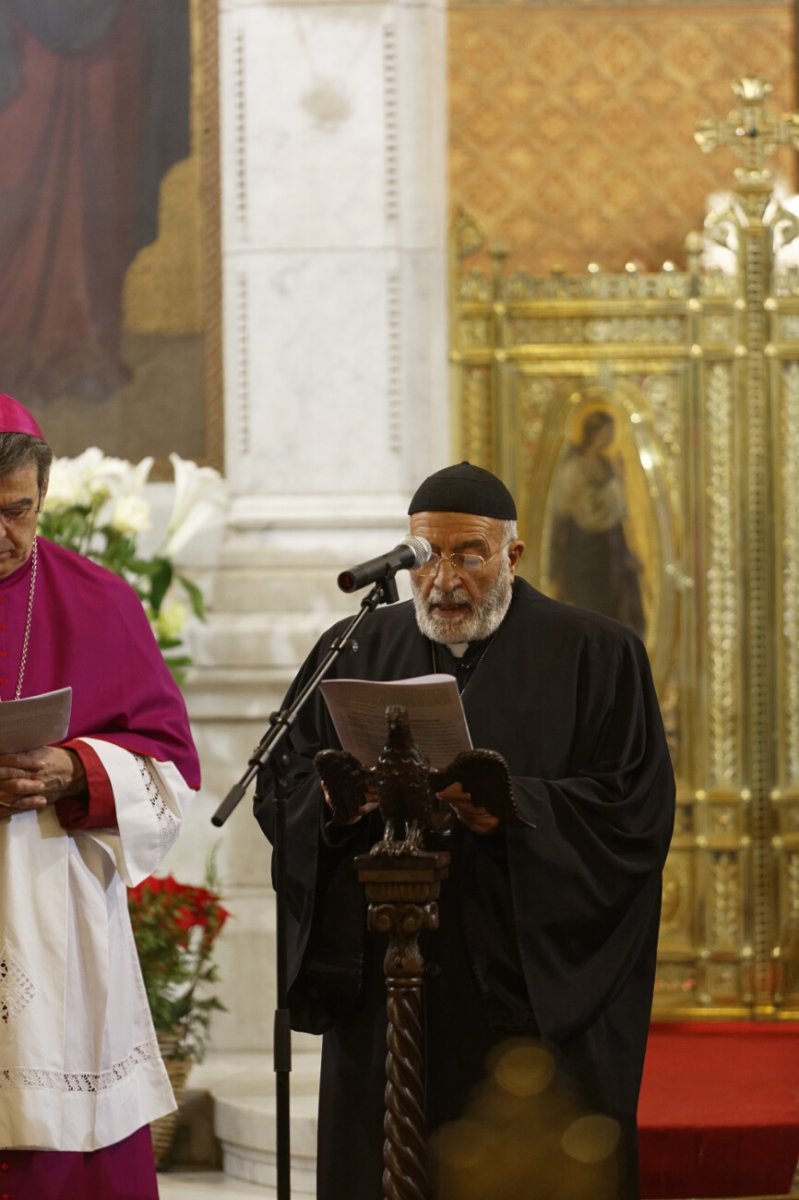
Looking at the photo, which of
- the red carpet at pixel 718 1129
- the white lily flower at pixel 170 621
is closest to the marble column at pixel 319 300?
the white lily flower at pixel 170 621

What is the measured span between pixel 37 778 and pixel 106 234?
3.78 metres

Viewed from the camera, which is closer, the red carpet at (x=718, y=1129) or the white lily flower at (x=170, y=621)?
the red carpet at (x=718, y=1129)

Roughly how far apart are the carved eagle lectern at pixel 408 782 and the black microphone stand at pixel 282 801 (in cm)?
12

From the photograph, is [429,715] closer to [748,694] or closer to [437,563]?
[437,563]

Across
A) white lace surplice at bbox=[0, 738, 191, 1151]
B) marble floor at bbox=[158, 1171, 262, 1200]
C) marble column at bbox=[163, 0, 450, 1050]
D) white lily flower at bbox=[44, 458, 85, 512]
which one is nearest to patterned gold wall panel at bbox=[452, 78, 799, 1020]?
marble column at bbox=[163, 0, 450, 1050]

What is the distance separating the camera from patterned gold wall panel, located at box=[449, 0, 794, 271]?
11.3m

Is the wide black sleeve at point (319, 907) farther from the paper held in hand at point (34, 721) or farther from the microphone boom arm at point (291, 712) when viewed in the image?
the paper held in hand at point (34, 721)

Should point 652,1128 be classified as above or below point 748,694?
below

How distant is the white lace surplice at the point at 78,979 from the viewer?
3529 millimetres

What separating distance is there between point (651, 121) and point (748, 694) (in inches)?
208

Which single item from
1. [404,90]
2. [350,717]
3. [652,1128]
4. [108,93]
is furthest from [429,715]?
[108,93]

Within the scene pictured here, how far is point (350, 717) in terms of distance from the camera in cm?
337

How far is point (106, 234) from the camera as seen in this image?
22.6ft

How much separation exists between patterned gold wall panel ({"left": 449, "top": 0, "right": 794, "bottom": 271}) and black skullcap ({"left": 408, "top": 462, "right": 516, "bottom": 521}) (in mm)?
7762
